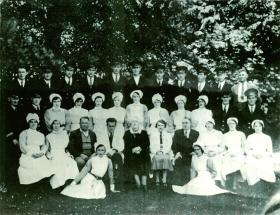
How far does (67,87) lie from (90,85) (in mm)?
310

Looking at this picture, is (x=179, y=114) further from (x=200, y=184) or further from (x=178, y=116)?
(x=200, y=184)

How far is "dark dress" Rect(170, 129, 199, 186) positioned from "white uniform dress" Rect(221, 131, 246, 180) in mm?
434

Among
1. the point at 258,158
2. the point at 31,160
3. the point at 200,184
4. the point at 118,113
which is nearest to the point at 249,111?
the point at 258,158

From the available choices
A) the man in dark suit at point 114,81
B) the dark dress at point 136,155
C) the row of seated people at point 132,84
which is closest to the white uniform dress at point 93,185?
the dark dress at point 136,155

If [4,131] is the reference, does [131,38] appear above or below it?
above

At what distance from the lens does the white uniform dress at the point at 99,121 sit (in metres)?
6.02

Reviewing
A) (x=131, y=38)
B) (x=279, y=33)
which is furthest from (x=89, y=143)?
(x=279, y=33)

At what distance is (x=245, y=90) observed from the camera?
20.0ft

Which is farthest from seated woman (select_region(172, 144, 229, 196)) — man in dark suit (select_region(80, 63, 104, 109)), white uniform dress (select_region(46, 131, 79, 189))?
Answer: man in dark suit (select_region(80, 63, 104, 109))

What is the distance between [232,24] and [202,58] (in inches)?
24.3

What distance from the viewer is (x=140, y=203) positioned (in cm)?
594

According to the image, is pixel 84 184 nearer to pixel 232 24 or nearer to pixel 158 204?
pixel 158 204

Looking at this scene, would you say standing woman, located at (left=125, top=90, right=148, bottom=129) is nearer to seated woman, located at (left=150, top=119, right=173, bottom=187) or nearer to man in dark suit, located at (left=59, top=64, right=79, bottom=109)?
seated woman, located at (left=150, top=119, right=173, bottom=187)

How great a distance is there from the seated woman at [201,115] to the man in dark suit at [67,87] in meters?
1.64
